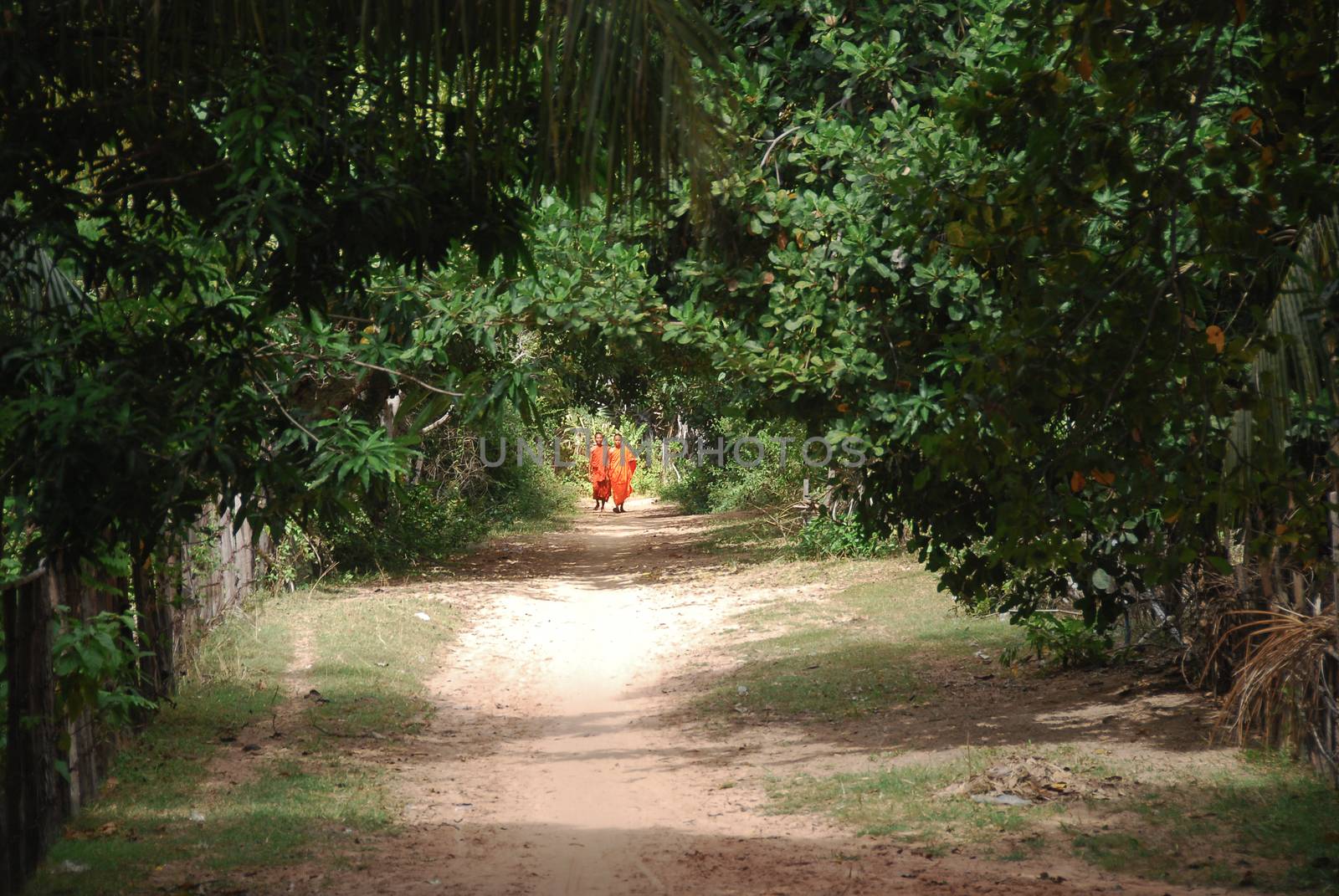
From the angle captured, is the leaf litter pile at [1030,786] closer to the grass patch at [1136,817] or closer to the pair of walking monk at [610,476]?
the grass patch at [1136,817]

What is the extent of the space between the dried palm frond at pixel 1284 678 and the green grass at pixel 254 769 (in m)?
4.71

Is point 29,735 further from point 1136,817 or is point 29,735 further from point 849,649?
point 849,649

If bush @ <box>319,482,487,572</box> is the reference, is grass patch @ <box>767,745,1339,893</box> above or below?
below

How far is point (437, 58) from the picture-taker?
11.4ft

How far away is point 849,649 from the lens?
39.6 feet

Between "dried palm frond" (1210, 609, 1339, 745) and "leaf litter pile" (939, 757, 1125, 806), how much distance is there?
0.83 meters

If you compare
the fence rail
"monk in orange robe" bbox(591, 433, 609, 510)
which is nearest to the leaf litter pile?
the fence rail

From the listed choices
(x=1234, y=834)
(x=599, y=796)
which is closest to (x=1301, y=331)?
(x=1234, y=834)

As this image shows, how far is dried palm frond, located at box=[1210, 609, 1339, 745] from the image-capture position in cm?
680

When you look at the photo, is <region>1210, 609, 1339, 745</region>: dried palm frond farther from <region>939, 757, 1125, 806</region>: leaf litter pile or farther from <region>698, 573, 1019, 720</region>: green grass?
<region>698, 573, 1019, 720</region>: green grass

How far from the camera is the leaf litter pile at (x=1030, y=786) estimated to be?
6996 millimetres

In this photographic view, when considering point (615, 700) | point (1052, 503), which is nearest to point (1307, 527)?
point (1052, 503)

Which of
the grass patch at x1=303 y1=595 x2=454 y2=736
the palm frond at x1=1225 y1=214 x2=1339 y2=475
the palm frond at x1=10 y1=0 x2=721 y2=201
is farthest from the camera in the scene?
the grass patch at x1=303 y1=595 x2=454 y2=736

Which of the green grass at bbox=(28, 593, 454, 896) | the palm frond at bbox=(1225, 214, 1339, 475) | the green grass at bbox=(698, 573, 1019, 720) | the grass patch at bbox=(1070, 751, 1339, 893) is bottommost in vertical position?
the grass patch at bbox=(1070, 751, 1339, 893)
